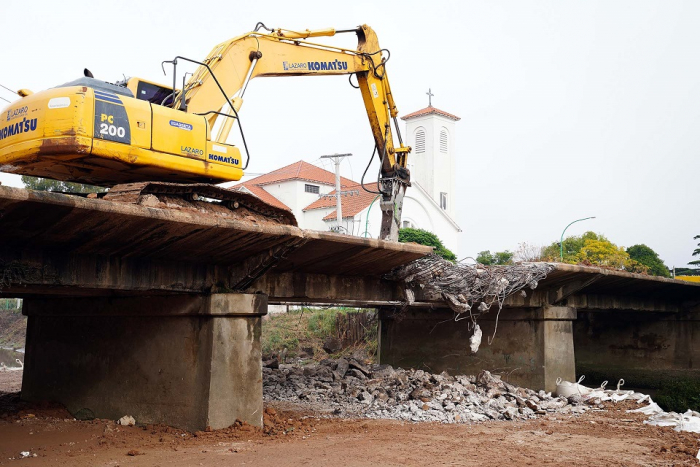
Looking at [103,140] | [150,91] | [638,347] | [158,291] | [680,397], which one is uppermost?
[150,91]

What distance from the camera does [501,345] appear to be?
15.4 m

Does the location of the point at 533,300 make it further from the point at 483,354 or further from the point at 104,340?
the point at 104,340

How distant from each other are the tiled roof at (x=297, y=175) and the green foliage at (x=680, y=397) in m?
31.6

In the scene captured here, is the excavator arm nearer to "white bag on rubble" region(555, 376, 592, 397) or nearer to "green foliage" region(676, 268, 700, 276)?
"white bag on rubble" region(555, 376, 592, 397)

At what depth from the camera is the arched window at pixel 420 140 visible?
52.9 meters

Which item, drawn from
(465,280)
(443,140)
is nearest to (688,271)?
(443,140)

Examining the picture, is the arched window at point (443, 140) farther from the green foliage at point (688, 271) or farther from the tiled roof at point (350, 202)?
the green foliage at point (688, 271)

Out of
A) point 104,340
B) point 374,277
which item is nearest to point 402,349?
point 374,277

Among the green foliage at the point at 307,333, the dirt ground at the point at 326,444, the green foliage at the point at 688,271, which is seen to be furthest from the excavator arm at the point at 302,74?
the green foliage at the point at 688,271

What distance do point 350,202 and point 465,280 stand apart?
31623mm

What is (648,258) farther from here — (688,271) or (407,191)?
(407,191)

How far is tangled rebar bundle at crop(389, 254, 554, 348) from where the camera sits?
12.3 m

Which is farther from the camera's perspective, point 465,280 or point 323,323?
point 323,323

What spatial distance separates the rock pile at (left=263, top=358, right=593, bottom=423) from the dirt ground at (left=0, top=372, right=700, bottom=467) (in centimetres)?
86
